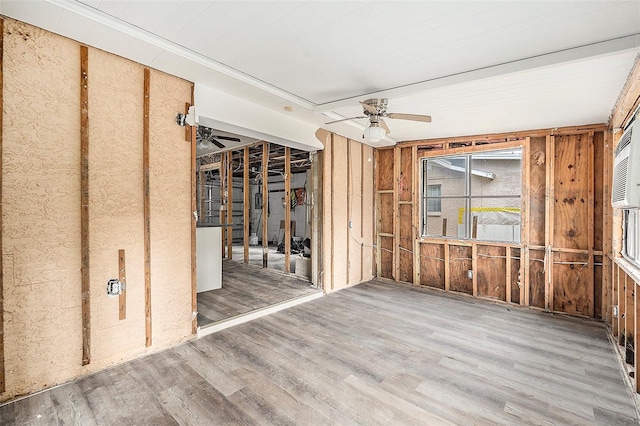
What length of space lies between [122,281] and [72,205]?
2.35 ft

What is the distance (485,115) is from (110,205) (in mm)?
4181

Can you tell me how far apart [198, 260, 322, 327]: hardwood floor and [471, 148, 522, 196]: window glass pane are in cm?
595

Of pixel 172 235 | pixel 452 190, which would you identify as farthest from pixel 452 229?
pixel 172 235

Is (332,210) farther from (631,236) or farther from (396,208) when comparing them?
(631,236)

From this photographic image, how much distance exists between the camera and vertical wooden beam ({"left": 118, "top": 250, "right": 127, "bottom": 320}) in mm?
2381

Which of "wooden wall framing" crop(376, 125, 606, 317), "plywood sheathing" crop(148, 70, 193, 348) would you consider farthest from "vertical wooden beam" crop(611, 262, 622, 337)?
"plywood sheathing" crop(148, 70, 193, 348)

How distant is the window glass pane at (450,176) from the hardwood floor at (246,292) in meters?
5.57

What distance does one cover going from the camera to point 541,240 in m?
4.02

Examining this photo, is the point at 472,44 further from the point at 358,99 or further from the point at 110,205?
the point at 110,205

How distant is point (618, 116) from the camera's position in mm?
3037

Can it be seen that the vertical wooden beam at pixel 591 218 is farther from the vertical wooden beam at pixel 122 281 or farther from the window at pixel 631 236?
the vertical wooden beam at pixel 122 281

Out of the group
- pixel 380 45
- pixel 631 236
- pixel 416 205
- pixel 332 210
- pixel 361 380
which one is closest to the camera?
pixel 380 45

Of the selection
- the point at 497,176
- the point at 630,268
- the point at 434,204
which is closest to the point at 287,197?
the point at 630,268

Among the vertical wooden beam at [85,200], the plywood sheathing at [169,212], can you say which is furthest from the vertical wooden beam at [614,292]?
the vertical wooden beam at [85,200]
